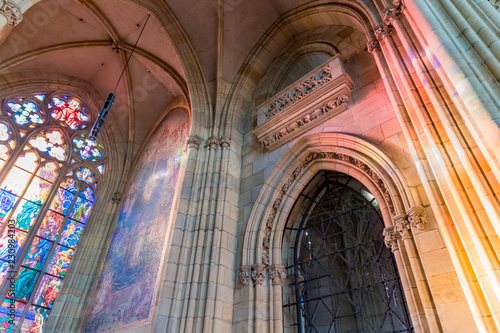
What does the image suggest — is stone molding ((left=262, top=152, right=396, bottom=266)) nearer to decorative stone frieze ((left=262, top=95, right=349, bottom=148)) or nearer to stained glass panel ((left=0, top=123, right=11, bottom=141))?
decorative stone frieze ((left=262, top=95, right=349, bottom=148))

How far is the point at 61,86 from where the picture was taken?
10391 millimetres

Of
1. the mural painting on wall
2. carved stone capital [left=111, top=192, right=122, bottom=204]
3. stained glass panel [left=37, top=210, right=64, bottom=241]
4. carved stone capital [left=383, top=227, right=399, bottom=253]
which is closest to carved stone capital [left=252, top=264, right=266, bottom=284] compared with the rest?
the mural painting on wall

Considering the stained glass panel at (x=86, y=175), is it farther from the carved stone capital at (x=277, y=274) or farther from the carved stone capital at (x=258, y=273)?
the carved stone capital at (x=277, y=274)

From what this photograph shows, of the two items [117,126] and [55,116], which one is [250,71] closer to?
[117,126]

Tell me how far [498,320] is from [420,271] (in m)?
1.11

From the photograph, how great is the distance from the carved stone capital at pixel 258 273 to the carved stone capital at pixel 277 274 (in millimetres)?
124

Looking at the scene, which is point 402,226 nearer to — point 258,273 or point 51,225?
point 258,273

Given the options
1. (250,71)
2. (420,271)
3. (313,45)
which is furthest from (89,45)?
(420,271)

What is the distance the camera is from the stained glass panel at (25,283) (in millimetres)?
7570

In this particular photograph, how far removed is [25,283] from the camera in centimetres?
774

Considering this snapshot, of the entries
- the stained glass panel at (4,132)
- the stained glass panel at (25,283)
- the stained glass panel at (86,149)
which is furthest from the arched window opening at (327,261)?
the stained glass panel at (4,132)

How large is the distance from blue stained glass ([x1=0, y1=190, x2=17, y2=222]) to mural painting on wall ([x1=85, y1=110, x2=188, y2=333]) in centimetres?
249

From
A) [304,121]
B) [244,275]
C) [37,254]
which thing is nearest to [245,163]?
[304,121]

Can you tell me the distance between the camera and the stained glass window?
762 cm
